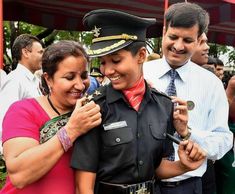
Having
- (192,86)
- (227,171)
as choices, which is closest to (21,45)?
(227,171)

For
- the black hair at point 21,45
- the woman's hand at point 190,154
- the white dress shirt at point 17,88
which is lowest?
the white dress shirt at point 17,88

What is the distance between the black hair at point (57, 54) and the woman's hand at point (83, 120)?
0.27 m

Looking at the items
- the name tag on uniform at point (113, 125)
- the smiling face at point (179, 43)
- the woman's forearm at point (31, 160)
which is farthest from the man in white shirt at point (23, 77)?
the name tag on uniform at point (113, 125)

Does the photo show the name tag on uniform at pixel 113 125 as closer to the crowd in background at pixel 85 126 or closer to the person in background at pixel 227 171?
the crowd in background at pixel 85 126

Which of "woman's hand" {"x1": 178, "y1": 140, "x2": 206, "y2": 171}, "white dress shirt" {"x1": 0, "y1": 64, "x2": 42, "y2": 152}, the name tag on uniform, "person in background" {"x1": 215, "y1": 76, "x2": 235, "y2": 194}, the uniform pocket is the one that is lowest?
"person in background" {"x1": 215, "y1": 76, "x2": 235, "y2": 194}

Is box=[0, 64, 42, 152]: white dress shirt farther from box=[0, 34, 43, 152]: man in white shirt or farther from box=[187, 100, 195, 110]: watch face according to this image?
box=[187, 100, 195, 110]: watch face

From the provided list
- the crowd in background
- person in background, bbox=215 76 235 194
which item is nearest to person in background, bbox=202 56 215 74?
person in background, bbox=215 76 235 194

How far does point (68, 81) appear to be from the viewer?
1849 millimetres

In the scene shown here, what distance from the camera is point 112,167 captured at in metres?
1.77

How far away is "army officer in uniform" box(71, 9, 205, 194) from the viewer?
1762 mm

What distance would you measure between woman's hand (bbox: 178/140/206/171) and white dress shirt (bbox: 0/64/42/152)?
7.76 feet

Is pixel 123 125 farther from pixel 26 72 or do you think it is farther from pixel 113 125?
pixel 26 72

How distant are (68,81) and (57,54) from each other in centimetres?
14

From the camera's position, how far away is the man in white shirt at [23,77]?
3.96m
